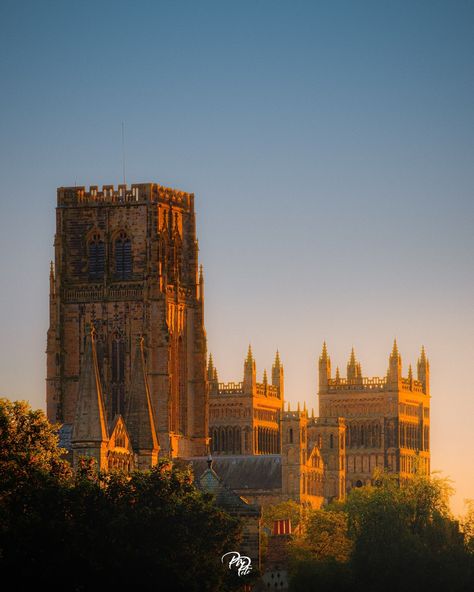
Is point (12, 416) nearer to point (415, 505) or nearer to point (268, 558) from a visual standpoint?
point (268, 558)

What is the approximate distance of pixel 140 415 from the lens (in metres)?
187

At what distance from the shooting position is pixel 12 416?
14225 centimetres

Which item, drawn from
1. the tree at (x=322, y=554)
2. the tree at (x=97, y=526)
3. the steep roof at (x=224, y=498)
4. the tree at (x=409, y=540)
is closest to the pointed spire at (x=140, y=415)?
the tree at (x=322, y=554)

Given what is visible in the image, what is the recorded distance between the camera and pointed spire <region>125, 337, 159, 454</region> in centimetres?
18425

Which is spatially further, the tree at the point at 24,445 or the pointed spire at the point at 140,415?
the pointed spire at the point at 140,415

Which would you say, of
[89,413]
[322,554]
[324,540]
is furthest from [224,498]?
[324,540]

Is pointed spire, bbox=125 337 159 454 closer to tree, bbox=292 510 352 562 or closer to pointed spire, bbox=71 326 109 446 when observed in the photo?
pointed spire, bbox=71 326 109 446

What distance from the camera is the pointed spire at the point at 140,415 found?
604 feet

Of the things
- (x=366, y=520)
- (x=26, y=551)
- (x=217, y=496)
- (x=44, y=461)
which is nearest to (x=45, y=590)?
(x=26, y=551)

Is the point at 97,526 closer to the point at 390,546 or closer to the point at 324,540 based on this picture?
the point at 390,546

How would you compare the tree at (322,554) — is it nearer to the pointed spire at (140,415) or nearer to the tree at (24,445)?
the pointed spire at (140,415)

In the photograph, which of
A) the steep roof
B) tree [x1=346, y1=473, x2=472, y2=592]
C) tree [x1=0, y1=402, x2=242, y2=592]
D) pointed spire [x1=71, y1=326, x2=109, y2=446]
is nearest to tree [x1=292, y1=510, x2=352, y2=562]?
tree [x1=346, y1=473, x2=472, y2=592]

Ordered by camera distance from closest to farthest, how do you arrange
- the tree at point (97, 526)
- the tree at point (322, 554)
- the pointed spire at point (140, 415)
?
the tree at point (97, 526) → the tree at point (322, 554) → the pointed spire at point (140, 415)

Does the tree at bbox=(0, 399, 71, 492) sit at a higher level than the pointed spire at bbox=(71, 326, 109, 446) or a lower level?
lower
